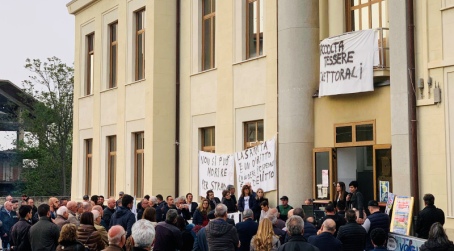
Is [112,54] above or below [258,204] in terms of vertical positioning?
above

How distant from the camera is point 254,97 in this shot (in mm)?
23766

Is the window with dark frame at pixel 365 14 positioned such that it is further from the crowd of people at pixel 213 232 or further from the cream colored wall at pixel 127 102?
the cream colored wall at pixel 127 102

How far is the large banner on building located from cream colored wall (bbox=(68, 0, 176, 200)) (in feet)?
31.0

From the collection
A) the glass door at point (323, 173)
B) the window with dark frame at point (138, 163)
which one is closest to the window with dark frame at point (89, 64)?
the window with dark frame at point (138, 163)

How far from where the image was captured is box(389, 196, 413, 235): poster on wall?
1619 centimetres

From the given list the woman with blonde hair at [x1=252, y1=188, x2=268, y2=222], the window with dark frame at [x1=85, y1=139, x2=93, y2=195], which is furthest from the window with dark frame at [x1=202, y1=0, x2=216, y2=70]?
the window with dark frame at [x1=85, y1=139, x2=93, y2=195]

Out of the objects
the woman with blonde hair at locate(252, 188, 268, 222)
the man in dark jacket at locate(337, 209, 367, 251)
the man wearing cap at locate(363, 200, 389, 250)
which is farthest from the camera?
the woman with blonde hair at locate(252, 188, 268, 222)

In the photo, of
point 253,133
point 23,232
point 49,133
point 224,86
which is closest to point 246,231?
point 23,232

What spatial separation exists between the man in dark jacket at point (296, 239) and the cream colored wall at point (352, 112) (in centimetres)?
874

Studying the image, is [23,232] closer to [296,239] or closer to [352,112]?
[296,239]

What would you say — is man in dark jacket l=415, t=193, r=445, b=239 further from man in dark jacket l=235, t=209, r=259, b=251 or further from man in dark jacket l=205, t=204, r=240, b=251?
man in dark jacket l=205, t=204, r=240, b=251

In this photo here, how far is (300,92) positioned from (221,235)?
936 centimetres

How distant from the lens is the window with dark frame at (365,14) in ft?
64.6

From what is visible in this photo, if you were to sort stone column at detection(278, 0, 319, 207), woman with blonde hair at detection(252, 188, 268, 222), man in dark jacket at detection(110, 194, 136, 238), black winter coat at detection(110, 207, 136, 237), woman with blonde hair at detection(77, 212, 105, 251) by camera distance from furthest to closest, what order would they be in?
stone column at detection(278, 0, 319, 207), woman with blonde hair at detection(252, 188, 268, 222), black winter coat at detection(110, 207, 136, 237), man in dark jacket at detection(110, 194, 136, 238), woman with blonde hair at detection(77, 212, 105, 251)
